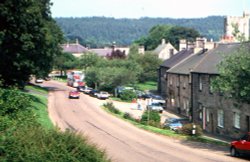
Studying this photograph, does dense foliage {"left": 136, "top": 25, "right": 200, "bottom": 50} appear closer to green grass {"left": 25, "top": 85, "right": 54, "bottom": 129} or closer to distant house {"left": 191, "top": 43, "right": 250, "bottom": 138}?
distant house {"left": 191, "top": 43, "right": 250, "bottom": 138}

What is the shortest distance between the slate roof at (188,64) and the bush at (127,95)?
1065 cm

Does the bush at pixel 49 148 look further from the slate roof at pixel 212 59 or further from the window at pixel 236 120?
the slate roof at pixel 212 59

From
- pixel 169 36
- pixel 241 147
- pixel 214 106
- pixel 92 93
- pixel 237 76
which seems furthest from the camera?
pixel 169 36

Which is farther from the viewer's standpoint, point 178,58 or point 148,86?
point 148,86

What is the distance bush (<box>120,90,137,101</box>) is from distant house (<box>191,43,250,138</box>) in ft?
66.2

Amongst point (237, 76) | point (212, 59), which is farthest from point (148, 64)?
point (237, 76)

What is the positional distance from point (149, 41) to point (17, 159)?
549ft

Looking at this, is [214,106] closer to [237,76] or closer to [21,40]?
[237,76]

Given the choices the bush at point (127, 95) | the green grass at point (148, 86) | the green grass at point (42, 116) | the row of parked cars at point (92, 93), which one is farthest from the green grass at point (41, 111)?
the green grass at point (148, 86)

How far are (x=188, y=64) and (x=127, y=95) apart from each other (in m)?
16.3

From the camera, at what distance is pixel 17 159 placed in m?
15.4

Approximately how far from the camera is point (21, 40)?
39344 millimetres

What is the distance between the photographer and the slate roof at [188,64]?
55625 millimetres

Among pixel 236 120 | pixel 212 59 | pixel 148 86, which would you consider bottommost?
pixel 148 86
